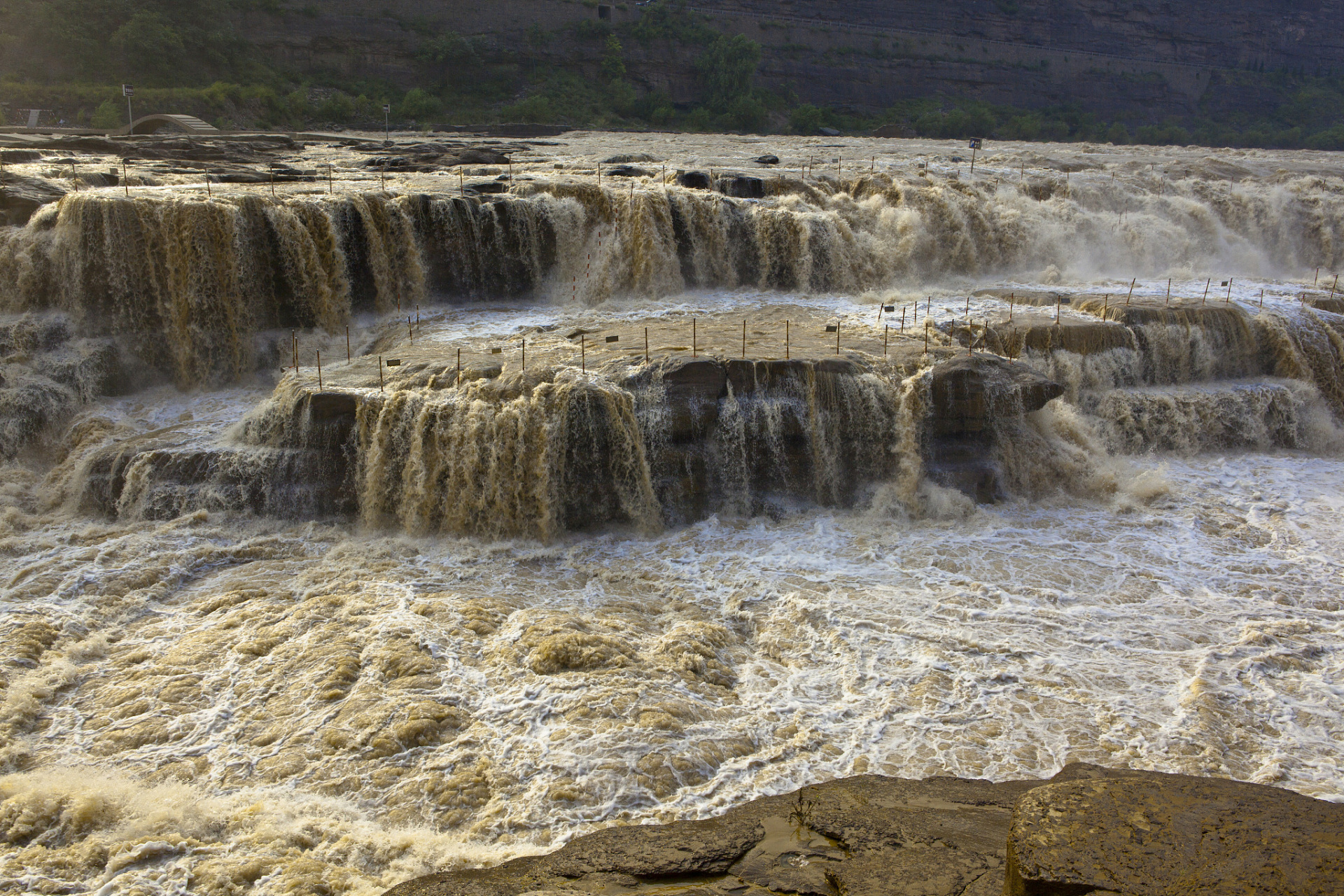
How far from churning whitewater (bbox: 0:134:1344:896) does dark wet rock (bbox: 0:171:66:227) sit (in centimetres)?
72

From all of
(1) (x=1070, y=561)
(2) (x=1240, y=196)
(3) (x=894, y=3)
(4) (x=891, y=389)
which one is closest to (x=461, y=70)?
(3) (x=894, y=3)

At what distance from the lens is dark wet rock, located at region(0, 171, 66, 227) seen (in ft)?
50.9

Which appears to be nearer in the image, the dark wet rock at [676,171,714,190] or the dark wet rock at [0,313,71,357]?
the dark wet rock at [0,313,71,357]

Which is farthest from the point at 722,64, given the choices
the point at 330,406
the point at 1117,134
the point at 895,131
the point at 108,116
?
the point at 330,406

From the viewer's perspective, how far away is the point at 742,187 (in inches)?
809

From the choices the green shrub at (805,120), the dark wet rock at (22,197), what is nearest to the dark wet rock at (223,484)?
the dark wet rock at (22,197)

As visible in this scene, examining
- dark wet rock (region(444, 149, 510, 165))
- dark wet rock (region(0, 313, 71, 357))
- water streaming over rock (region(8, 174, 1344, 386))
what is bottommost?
dark wet rock (region(0, 313, 71, 357))

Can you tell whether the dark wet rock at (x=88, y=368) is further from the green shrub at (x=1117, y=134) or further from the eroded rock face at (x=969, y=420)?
the green shrub at (x=1117, y=134)

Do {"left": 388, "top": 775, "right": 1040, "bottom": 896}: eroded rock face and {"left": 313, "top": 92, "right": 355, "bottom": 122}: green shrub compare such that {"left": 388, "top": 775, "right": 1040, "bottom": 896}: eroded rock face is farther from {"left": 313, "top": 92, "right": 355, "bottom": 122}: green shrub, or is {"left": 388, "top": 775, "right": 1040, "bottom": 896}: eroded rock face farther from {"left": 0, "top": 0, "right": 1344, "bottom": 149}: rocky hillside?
{"left": 313, "top": 92, "right": 355, "bottom": 122}: green shrub

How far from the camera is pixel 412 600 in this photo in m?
10.3

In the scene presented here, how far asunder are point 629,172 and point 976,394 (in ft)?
38.6

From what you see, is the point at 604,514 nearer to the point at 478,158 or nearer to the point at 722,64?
the point at 478,158

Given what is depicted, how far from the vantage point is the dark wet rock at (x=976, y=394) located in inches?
519

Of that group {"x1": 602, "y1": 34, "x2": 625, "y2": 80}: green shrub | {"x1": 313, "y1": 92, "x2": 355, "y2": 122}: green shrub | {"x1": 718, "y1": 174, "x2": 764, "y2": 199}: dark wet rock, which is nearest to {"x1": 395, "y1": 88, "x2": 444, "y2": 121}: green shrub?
{"x1": 313, "y1": 92, "x2": 355, "y2": 122}: green shrub
